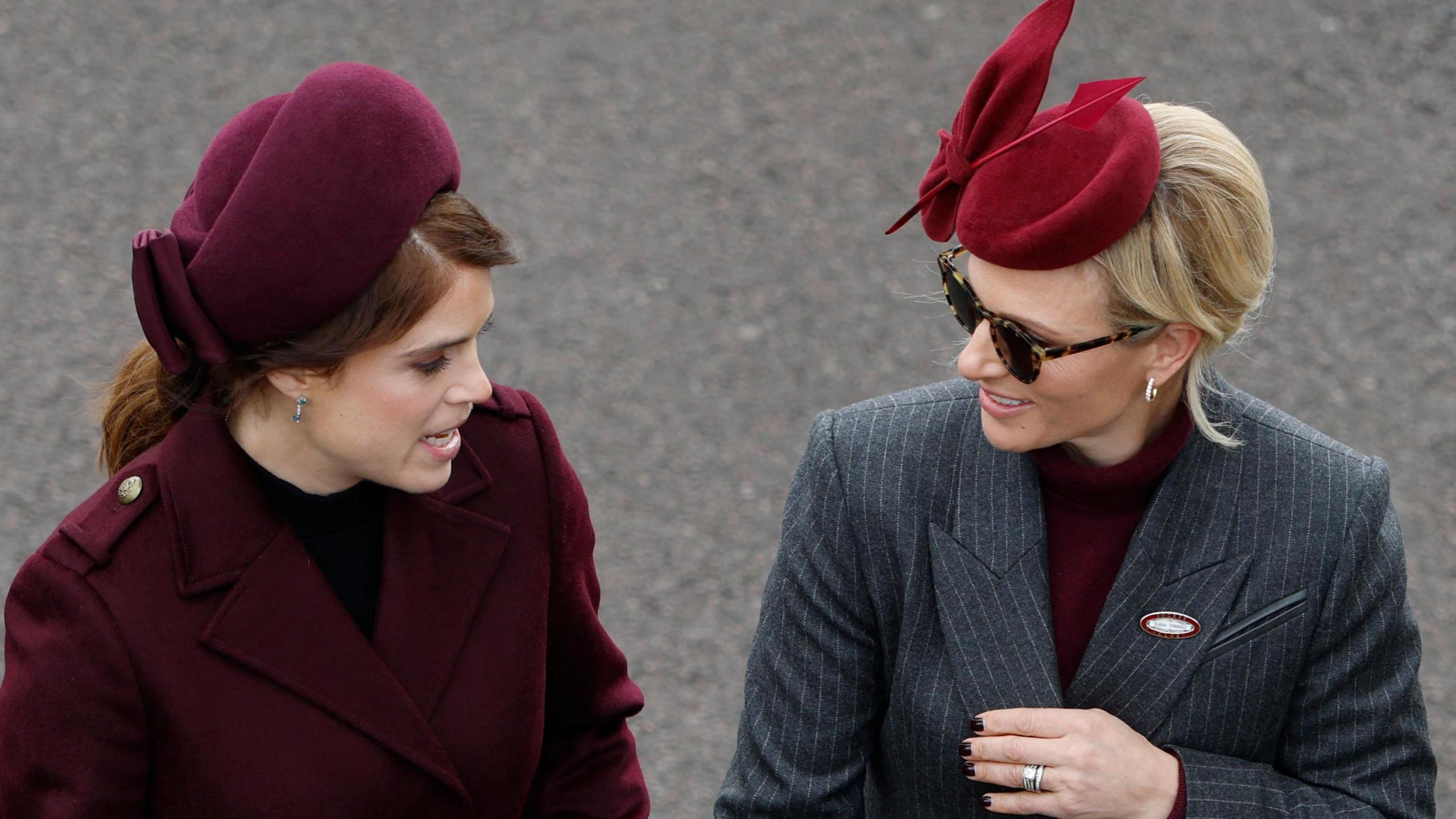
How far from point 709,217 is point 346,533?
3.32 metres

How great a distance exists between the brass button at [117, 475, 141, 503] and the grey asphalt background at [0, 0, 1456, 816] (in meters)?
2.12

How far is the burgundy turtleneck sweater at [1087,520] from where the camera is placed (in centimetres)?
240

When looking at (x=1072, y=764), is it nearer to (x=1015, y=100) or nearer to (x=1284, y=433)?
(x=1284, y=433)

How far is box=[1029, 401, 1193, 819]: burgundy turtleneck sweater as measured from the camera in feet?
7.88

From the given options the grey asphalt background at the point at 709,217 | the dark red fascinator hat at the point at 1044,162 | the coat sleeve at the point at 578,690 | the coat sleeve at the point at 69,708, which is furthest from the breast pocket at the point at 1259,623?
the grey asphalt background at the point at 709,217

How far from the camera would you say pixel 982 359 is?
2238 millimetres

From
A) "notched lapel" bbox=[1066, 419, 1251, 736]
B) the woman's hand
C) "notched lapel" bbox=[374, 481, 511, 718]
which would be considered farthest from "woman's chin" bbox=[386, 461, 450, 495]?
"notched lapel" bbox=[1066, 419, 1251, 736]

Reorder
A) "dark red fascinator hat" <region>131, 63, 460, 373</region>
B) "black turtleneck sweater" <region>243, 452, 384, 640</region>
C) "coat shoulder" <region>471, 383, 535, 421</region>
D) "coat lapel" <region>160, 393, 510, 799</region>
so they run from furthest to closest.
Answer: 1. "coat shoulder" <region>471, 383, 535, 421</region>
2. "black turtleneck sweater" <region>243, 452, 384, 640</region>
3. "coat lapel" <region>160, 393, 510, 799</region>
4. "dark red fascinator hat" <region>131, 63, 460, 373</region>

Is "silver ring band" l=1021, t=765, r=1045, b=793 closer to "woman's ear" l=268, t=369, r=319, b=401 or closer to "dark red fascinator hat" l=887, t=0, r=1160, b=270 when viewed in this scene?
"dark red fascinator hat" l=887, t=0, r=1160, b=270

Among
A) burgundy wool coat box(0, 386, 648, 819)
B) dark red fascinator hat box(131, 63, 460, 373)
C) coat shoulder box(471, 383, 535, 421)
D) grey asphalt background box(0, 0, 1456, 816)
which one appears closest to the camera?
dark red fascinator hat box(131, 63, 460, 373)

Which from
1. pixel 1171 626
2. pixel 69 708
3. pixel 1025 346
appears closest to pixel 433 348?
pixel 69 708

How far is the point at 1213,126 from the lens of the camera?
2.21 meters

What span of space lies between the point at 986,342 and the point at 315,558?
990mm

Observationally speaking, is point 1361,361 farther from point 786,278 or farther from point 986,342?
point 986,342
